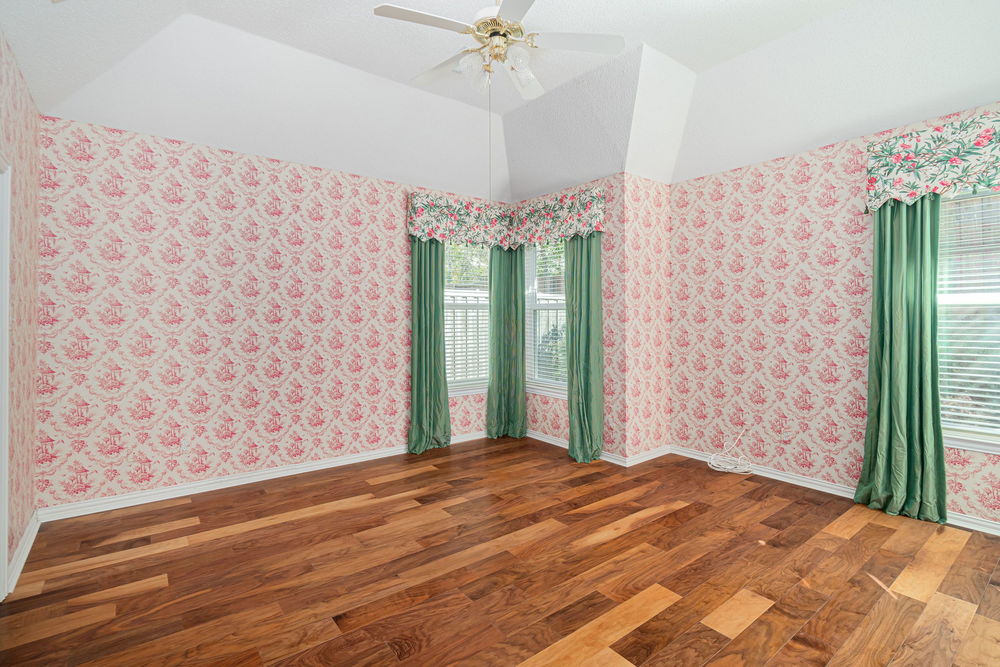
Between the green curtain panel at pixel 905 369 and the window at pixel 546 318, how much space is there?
255cm

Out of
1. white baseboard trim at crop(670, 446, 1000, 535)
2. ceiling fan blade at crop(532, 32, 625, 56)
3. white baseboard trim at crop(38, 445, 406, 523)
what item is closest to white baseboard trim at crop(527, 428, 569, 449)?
white baseboard trim at crop(670, 446, 1000, 535)

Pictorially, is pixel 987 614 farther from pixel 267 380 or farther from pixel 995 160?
pixel 267 380

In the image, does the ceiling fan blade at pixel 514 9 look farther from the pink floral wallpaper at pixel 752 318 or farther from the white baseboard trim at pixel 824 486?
the white baseboard trim at pixel 824 486

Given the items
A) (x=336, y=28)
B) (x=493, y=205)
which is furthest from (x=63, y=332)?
(x=493, y=205)

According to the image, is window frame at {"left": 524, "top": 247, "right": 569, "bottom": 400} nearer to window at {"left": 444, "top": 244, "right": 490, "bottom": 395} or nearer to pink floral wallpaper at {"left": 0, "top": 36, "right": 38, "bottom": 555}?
window at {"left": 444, "top": 244, "right": 490, "bottom": 395}

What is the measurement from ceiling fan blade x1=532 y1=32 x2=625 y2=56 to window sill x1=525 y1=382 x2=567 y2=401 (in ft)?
10.9

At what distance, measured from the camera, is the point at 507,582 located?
7.90 feet

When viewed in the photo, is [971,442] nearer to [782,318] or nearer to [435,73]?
[782,318]

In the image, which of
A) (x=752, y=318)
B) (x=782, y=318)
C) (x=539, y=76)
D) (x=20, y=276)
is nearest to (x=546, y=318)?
(x=752, y=318)

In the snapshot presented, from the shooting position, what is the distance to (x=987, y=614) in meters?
2.10

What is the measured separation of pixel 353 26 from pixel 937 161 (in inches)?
144

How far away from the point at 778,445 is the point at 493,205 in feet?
11.6

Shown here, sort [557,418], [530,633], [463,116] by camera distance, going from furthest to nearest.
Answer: [557,418]
[463,116]
[530,633]

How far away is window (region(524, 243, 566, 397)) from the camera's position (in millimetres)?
5027
